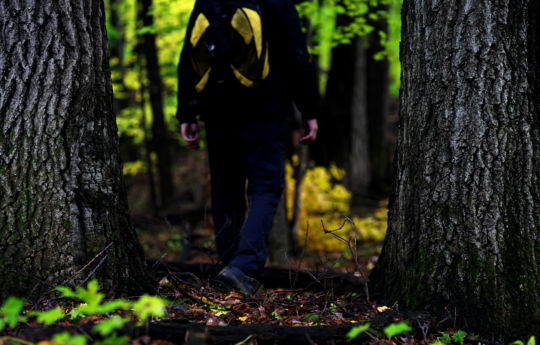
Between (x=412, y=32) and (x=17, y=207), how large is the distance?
217 cm

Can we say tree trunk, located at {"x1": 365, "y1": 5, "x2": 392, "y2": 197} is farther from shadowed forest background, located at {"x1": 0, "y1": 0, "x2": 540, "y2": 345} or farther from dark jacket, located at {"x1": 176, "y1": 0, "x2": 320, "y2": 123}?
shadowed forest background, located at {"x1": 0, "y1": 0, "x2": 540, "y2": 345}

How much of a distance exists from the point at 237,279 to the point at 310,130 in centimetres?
120

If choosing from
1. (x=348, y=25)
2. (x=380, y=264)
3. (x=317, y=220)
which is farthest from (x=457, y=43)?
(x=317, y=220)

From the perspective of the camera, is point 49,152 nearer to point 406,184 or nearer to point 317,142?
point 406,184

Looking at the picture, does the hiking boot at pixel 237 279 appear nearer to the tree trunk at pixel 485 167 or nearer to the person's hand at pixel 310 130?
the tree trunk at pixel 485 167

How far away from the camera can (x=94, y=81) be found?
7.48 ft

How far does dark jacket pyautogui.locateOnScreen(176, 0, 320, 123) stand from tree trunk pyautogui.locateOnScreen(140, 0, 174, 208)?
19.1ft

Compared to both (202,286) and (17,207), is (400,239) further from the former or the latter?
(17,207)

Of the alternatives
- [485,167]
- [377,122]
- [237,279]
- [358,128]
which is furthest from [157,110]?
[485,167]

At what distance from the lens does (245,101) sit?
2898 millimetres

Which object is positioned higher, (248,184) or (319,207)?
(248,184)

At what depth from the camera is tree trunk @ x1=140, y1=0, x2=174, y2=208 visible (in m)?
9.27

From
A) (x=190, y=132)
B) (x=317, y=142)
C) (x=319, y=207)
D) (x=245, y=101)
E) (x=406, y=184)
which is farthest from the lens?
(x=317, y=142)

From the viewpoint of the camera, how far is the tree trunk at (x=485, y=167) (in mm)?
2125
